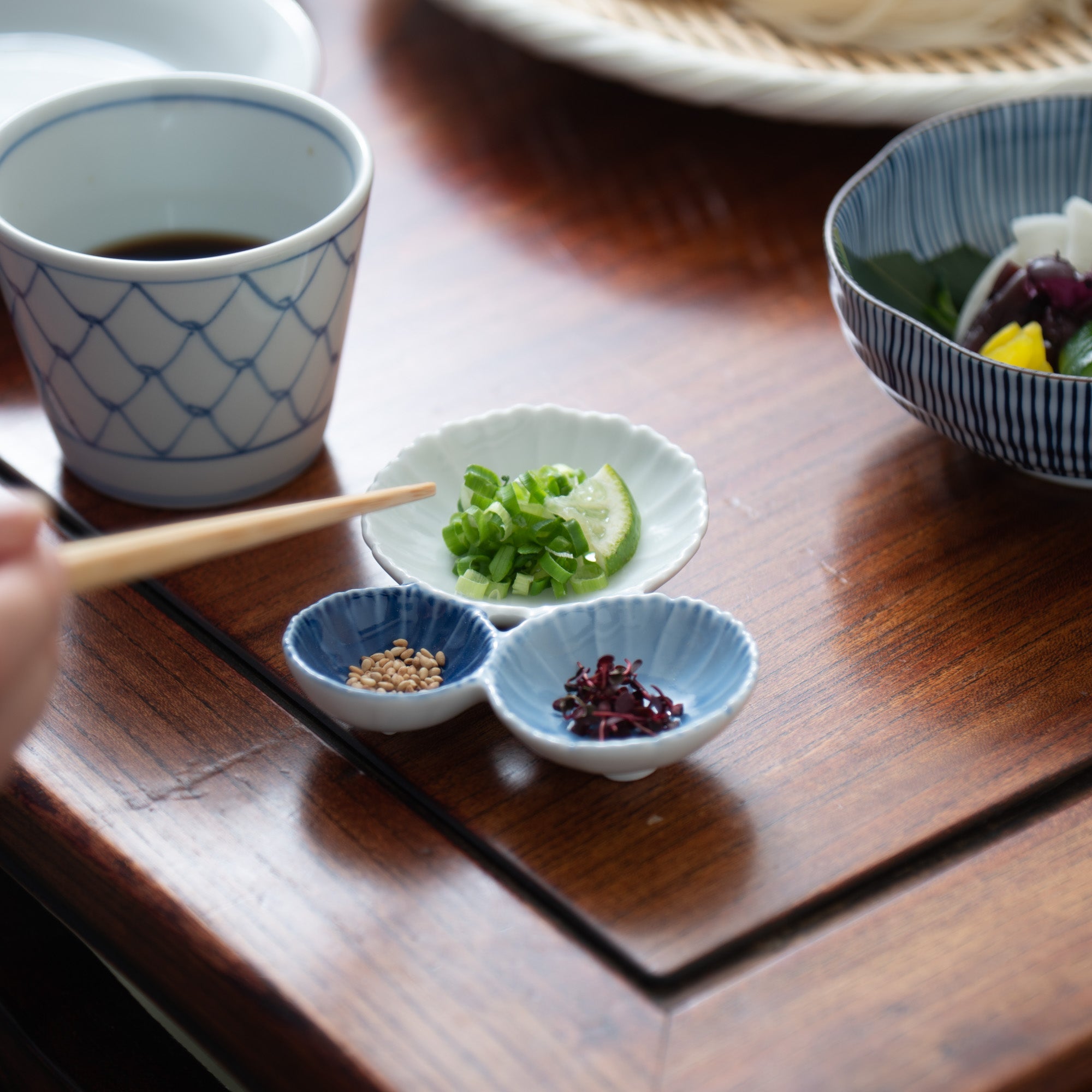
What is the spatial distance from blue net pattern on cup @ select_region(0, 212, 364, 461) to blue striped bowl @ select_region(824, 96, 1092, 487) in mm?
395

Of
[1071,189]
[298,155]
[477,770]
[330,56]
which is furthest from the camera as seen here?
[330,56]

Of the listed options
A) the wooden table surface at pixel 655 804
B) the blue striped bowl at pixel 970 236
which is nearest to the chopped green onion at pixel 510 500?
the wooden table surface at pixel 655 804

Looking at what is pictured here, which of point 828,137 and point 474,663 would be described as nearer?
point 474,663

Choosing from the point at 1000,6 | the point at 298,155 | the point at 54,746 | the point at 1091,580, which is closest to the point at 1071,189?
the point at 1000,6

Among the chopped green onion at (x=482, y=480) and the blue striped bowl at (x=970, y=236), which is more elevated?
the blue striped bowl at (x=970, y=236)

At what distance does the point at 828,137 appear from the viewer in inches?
56.4

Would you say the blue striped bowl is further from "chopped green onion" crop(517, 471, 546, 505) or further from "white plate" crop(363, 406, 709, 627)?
"chopped green onion" crop(517, 471, 546, 505)

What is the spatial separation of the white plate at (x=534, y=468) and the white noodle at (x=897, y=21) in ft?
2.25

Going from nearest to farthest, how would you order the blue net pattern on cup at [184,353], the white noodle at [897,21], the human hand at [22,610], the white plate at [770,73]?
the human hand at [22,610] → the blue net pattern on cup at [184,353] → the white plate at [770,73] → the white noodle at [897,21]

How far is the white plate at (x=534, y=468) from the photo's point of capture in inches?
32.9

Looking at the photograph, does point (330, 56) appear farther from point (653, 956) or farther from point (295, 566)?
point (653, 956)

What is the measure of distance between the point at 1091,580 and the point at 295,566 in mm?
571

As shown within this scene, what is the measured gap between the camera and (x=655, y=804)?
72 cm

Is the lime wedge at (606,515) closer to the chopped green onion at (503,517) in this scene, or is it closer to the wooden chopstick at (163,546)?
the chopped green onion at (503,517)
